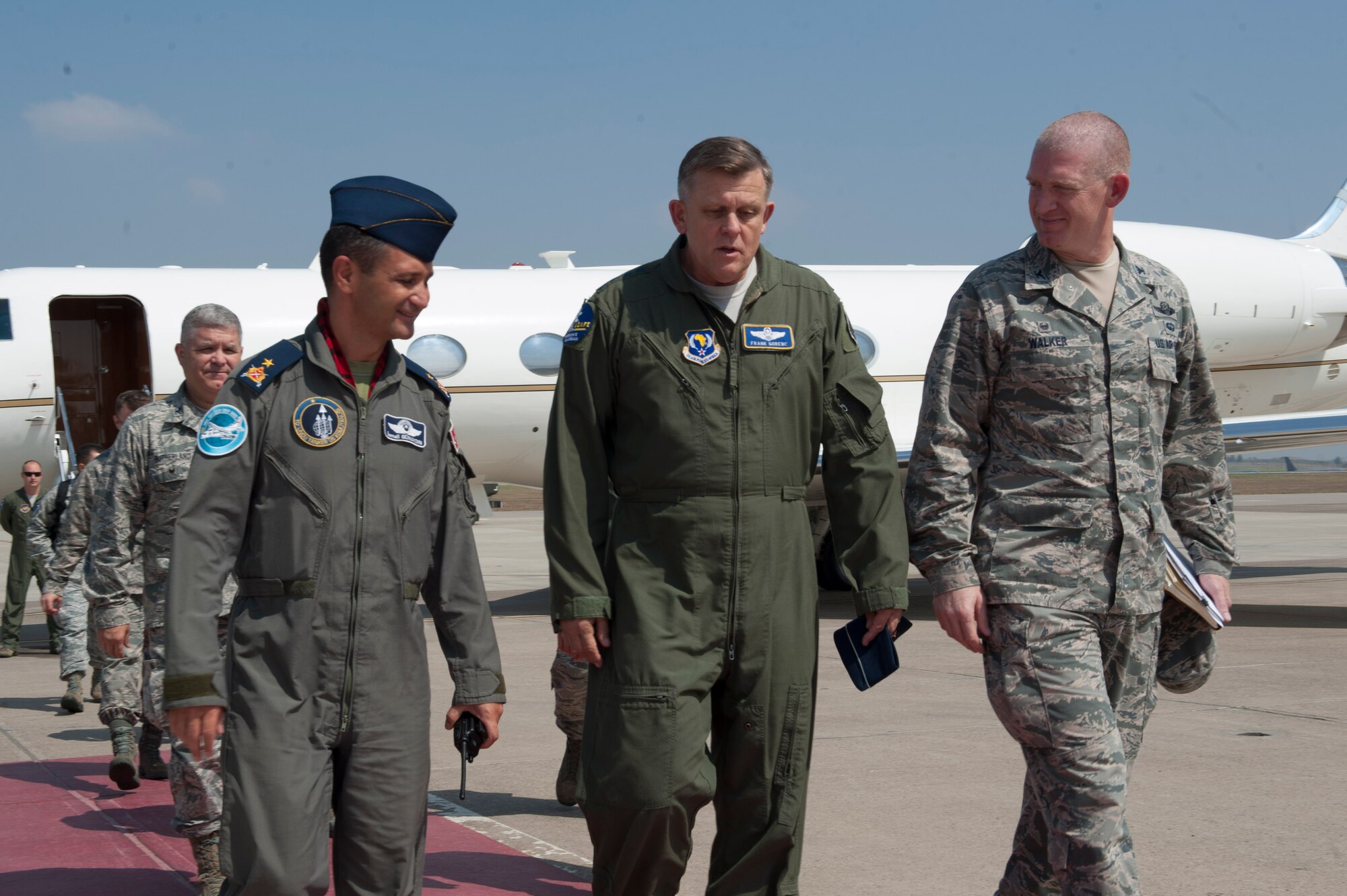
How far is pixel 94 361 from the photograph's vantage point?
15.2 metres

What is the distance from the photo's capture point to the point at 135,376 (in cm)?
1541

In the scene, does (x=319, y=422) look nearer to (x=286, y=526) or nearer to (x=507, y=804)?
(x=286, y=526)

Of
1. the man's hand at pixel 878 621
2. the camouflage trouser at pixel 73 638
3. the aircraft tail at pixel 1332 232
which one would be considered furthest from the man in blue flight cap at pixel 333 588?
the aircraft tail at pixel 1332 232

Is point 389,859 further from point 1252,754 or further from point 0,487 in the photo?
point 0,487

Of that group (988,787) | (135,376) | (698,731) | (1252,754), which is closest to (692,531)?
(698,731)

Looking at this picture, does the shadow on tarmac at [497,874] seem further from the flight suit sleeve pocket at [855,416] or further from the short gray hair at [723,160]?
the short gray hair at [723,160]

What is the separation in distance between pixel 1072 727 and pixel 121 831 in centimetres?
420

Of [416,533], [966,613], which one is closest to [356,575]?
[416,533]

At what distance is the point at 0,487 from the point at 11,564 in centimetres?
164

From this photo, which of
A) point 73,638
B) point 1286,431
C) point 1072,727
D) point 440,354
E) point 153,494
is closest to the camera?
point 1072,727

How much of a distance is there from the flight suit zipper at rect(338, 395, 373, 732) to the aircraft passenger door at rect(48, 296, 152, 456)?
13.0 metres

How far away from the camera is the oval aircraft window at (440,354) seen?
13609 mm

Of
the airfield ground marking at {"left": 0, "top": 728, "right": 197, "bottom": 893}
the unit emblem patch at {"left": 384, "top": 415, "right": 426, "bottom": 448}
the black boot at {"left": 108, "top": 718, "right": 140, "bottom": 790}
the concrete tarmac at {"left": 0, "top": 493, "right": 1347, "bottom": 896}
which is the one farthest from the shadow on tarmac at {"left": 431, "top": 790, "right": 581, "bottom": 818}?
the unit emblem patch at {"left": 384, "top": 415, "right": 426, "bottom": 448}

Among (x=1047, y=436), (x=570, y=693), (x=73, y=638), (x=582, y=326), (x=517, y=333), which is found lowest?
(x=73, y=638)
